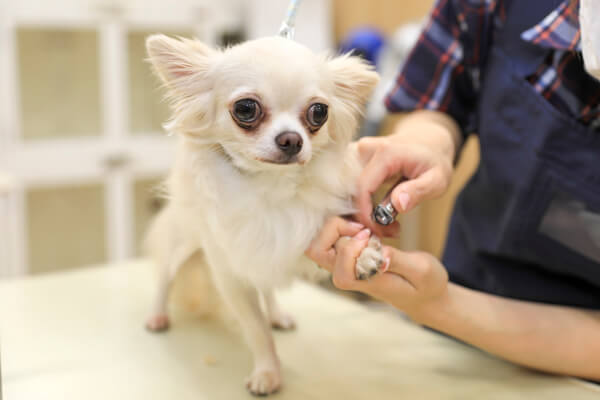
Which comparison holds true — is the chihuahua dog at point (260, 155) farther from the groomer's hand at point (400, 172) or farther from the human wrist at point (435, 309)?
the human wrist at point (435, 309)

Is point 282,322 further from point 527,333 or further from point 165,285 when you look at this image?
point 527,333

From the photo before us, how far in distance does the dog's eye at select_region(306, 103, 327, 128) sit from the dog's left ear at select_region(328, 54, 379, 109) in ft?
0.21

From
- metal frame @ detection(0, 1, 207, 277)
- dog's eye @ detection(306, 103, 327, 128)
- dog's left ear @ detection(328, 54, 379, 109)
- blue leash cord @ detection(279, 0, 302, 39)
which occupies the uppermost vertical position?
blue leash cord @ detection(279, 0, 302, 39)

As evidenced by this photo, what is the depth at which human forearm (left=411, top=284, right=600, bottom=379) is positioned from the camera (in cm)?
84

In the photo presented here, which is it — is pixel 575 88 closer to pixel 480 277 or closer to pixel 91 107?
pixel 480 277

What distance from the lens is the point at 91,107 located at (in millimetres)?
2504

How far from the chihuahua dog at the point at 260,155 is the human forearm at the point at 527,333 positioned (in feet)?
0.72

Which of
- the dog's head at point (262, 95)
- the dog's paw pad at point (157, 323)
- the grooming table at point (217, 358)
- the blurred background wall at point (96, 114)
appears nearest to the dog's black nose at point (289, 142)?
the dog's head at point (262, 95)

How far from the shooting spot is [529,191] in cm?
87

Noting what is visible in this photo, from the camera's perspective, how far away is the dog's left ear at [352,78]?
766 mm

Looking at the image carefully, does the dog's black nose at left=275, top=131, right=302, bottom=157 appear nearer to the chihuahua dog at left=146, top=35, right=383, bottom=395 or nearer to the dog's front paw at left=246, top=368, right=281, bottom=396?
the chihuahua dog at left=146, top=35, right=383, bottom=395

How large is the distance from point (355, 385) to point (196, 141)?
0.43m

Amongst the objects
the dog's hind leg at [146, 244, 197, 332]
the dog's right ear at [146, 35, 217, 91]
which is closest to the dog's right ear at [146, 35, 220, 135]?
the dog's right ear at [146, 35, 217, 91]

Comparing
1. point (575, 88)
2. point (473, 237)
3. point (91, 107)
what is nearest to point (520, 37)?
point (575, 88)
